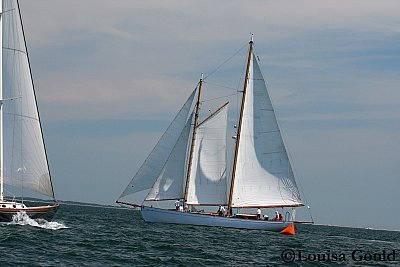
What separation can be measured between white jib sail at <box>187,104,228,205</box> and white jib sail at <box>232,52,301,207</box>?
151 cm

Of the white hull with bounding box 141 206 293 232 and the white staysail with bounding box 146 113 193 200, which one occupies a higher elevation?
the white staysail with bounding box 146 113 193 200

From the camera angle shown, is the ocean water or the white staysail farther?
the white staysail

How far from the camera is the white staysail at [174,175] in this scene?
→ 6619 centimetres

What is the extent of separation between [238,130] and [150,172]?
9.26 metres

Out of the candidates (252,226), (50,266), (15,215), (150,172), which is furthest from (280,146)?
(50,266)

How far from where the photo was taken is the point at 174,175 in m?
66.6

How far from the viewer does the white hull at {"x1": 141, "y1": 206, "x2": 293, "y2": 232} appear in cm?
6375

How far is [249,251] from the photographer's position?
4181 cm

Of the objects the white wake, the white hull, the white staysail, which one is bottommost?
the white wake

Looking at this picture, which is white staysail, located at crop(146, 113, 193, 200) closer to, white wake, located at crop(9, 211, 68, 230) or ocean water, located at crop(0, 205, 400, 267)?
ocean water, located at crop(0, 205, 400, 267)

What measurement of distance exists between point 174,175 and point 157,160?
98.5 inches

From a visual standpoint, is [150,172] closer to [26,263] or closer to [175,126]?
[175,126]

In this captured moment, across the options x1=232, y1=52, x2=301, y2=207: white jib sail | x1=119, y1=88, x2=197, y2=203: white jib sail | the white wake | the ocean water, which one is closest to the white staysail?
x1=119, y1=88, x2=197, y2=203: white jib sail

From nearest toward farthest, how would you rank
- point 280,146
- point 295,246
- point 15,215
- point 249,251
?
point 249,251
point 15,215
point 295,246
point 280,146
